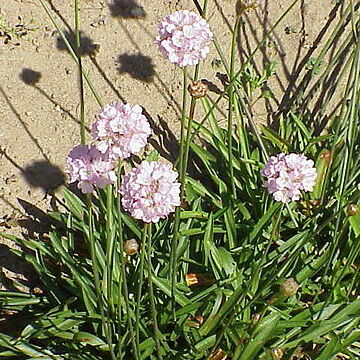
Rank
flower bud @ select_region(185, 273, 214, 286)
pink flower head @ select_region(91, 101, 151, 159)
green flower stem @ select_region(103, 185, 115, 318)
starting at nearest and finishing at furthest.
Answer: pink flower head @ select_region(91, 101, 151, 159) < green flower stem @ select_region(103, 185, 115, 318) < flower bud @ select_region(185, 273, 214, 286)

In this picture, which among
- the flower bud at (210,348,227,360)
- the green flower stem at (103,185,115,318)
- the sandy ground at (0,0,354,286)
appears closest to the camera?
the green flower stem at (103,185,115,318)

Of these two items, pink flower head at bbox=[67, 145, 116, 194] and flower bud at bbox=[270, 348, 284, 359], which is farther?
flower bud at bbox=[270, 348, 284, 359]

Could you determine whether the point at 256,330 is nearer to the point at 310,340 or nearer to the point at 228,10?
the point at 310,340

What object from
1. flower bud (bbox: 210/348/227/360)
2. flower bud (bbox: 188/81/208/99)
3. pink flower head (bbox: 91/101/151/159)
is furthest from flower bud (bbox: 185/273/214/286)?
pink flower head (bbox: 91/101/151/159)

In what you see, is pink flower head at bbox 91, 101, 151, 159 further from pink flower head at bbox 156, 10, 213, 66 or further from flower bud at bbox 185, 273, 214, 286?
flower bud at bbox 185, 273, 214, 286

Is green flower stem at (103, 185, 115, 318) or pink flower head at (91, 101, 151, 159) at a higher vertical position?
pink flower head at (91, 101, 151, 159)

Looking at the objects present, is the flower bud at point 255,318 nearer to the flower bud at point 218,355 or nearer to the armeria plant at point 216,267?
the armeria plant at point 216,267

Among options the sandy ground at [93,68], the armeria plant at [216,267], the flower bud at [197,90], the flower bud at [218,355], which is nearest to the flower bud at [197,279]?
the armeria plant at [216,267]

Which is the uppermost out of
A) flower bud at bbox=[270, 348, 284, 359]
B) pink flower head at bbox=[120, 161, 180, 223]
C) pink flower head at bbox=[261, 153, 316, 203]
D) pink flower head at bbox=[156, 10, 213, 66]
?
pink flower head at bbox=[156, 10, 213, 66]

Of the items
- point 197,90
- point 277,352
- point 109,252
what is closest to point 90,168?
point 197,90
